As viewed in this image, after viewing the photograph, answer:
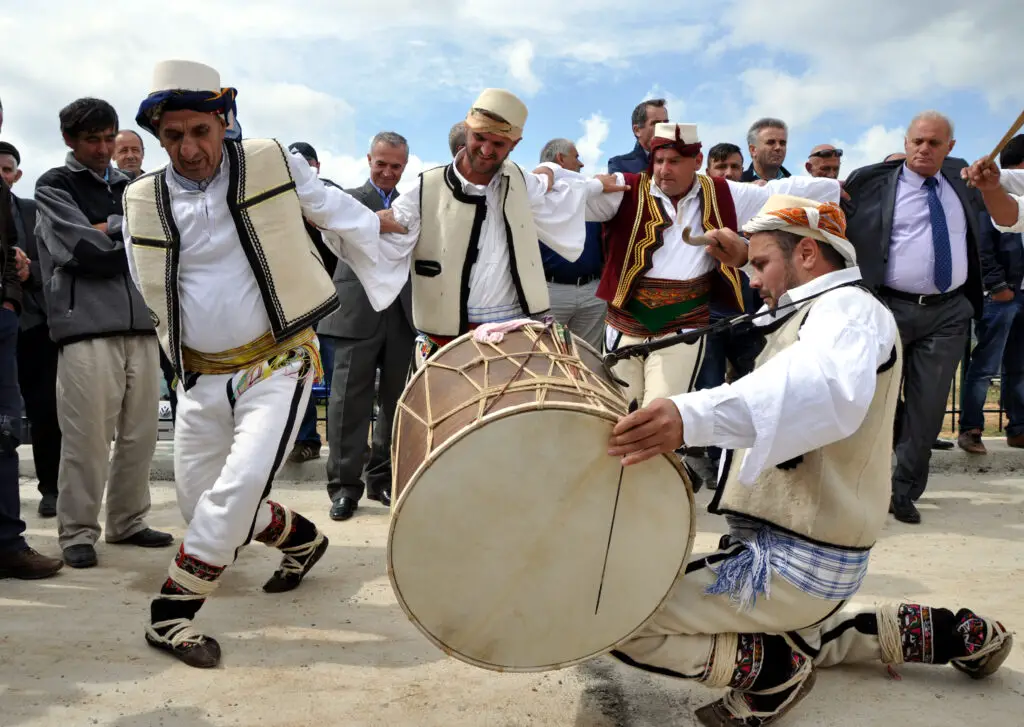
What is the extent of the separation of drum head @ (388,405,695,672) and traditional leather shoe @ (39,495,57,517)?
3437 mm

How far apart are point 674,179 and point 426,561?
2693 millimetres

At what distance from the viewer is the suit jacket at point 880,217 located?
15.7 feet

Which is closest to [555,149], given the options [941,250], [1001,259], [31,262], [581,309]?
[581,309]

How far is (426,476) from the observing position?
215cm

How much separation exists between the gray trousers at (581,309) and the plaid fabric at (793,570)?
3.20 metres

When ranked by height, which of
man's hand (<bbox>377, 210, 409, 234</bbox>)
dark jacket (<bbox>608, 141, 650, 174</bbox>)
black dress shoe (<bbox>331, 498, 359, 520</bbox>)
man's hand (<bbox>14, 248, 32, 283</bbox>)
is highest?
dark jacket (<bbox>608, 141, 650, 174</bbox>)

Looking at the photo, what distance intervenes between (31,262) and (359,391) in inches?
67.7

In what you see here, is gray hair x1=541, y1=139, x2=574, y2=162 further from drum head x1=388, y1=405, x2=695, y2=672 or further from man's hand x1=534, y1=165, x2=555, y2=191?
drum head x1=388, y1=405, x2=695, y2=672

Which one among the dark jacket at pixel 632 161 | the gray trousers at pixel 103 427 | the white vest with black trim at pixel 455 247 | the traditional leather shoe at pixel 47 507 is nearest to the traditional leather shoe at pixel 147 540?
the gray trousers at pixel 103 427

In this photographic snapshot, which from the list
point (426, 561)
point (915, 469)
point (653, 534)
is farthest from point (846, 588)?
point (915, 469)

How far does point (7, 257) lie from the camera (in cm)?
376

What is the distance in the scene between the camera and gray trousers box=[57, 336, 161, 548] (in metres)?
4.05

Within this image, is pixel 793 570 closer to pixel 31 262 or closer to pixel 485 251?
pixel 485 251

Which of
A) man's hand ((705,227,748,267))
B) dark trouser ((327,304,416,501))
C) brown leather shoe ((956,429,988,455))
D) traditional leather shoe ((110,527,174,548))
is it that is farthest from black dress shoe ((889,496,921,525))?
traditional leather shoe ((110,527,174,548))
